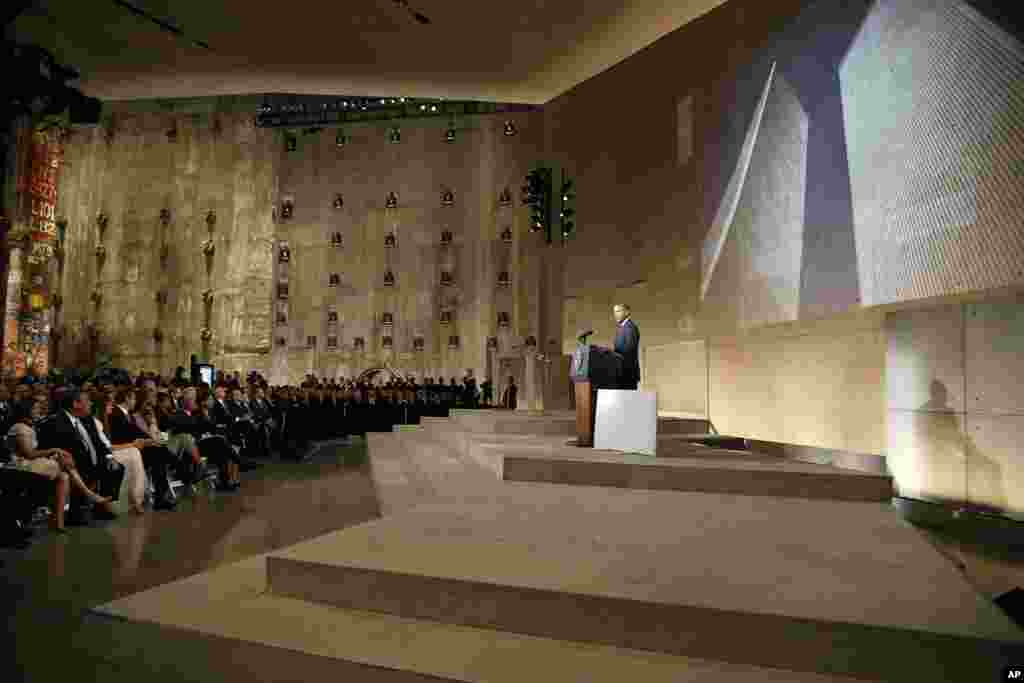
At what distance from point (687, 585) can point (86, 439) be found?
5.38 metres

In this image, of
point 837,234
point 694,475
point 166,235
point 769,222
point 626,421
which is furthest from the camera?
point 166,235

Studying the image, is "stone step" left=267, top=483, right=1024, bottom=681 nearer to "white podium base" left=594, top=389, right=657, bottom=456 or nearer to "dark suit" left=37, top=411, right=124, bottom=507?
"white podium base" left=594, top=389, right=657, bottom=456

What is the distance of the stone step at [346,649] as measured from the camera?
187 cm

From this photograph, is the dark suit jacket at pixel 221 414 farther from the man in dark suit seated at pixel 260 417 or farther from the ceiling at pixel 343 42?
the ceiling at pixel 343 42

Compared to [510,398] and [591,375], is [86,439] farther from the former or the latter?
[510,398]

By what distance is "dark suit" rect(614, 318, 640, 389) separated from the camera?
582 cm

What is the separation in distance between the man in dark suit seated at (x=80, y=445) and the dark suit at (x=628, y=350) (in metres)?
4.71

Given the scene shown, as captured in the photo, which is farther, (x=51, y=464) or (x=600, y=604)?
(x=51, y=464)

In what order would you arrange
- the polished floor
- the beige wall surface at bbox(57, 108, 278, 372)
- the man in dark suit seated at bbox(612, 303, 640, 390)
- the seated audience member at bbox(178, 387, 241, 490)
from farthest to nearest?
1. the beige wall surface at bbox(57, 108, 278, 372)
2. the seated audience member at bbox(178, 387, 241, 490)
3. the man in dark suit seated at bbox(612, 303, 640, 390)
4. the polished floor

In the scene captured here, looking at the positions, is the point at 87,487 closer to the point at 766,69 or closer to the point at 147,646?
the point at 147,646

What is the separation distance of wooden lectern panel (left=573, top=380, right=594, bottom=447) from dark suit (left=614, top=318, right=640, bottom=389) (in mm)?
472

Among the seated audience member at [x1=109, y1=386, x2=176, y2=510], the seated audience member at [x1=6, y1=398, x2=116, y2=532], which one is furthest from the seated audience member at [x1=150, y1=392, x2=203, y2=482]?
the seated audience member at [x1=6, y1=398, x2=116, y2=532]

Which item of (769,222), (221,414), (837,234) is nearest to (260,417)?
(221,414)

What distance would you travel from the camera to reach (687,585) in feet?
7.18
